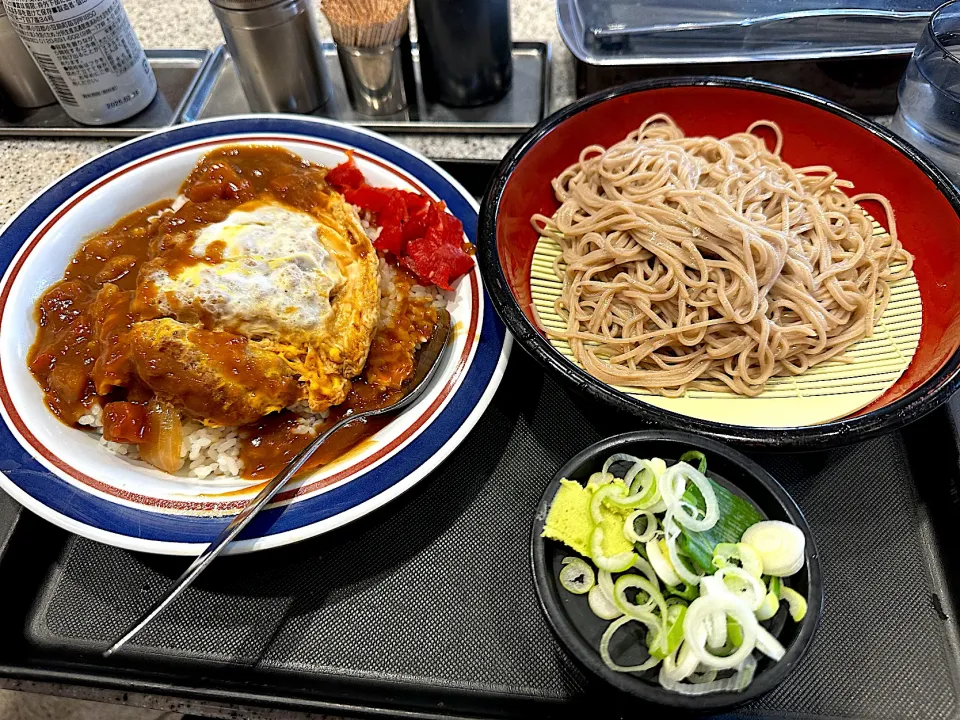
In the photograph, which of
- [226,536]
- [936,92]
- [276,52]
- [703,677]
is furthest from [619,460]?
[276,52]

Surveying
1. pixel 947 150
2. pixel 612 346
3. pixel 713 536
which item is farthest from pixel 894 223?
pixel 713 536

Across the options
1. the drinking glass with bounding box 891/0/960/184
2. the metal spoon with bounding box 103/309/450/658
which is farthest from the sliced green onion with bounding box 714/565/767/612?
the drinking glass with bounding box 891/0/960/184

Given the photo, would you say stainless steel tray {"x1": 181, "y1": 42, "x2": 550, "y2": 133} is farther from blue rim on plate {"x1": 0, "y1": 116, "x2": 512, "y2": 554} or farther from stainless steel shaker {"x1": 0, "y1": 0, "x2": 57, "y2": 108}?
blue rim on plate {"x1": 0, "y1": 116, "x2": 512, "y2": 554}

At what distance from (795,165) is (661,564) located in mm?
1447

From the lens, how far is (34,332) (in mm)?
1768

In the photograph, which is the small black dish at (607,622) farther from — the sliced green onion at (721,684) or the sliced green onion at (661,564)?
the sliced green onion at (661,564)

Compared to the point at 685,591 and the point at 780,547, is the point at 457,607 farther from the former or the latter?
the point at 780,547

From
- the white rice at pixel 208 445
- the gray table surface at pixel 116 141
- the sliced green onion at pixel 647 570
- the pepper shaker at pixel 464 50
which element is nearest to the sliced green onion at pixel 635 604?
the sliced green onion at pixel 647 570

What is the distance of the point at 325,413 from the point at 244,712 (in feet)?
2.33

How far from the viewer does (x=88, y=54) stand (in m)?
2.29

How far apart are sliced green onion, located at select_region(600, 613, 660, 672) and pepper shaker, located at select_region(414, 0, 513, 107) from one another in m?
2.03

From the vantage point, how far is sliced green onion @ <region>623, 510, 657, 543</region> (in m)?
1.25

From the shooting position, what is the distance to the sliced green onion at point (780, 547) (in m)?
1.19

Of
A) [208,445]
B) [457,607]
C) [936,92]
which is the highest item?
[936,92]
